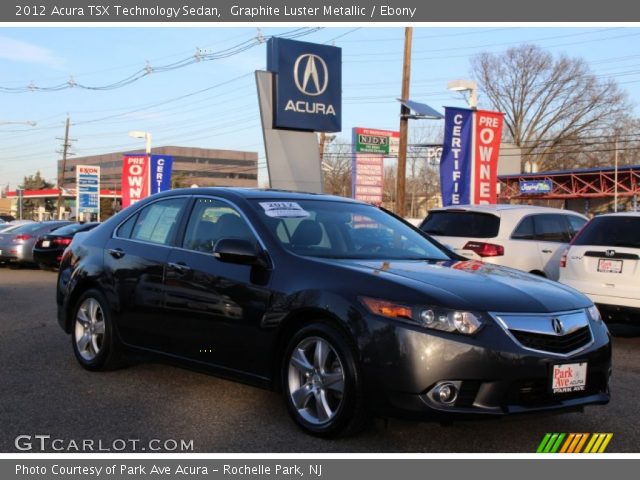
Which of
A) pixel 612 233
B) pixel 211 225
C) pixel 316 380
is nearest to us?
pixel 316 380

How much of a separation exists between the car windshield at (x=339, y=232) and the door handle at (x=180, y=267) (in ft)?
2.33

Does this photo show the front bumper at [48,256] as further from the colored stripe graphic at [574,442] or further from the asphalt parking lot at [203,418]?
the colored stripe graphic at [574,442]

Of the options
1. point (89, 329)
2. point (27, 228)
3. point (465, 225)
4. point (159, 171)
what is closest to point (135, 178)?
point (159, 171)

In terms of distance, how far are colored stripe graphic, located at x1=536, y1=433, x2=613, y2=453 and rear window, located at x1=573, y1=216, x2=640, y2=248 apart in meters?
4.43

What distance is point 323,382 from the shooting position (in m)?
4.57

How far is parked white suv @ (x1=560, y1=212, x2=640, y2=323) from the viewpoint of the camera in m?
8.45

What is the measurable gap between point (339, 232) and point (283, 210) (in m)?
0.46

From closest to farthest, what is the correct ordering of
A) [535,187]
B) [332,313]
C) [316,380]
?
1. [332,313]
2. [316,380]
3. [535,187]

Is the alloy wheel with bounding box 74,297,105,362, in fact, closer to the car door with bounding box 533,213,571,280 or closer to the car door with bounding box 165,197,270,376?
the car door with bounding box 165,197,270,376

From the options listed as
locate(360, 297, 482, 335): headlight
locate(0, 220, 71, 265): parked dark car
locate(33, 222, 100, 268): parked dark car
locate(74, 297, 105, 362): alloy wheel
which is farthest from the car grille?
locate(0, 220, 71, 265): parked dark car

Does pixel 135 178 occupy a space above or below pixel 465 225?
above

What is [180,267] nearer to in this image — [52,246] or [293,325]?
[293,325]
